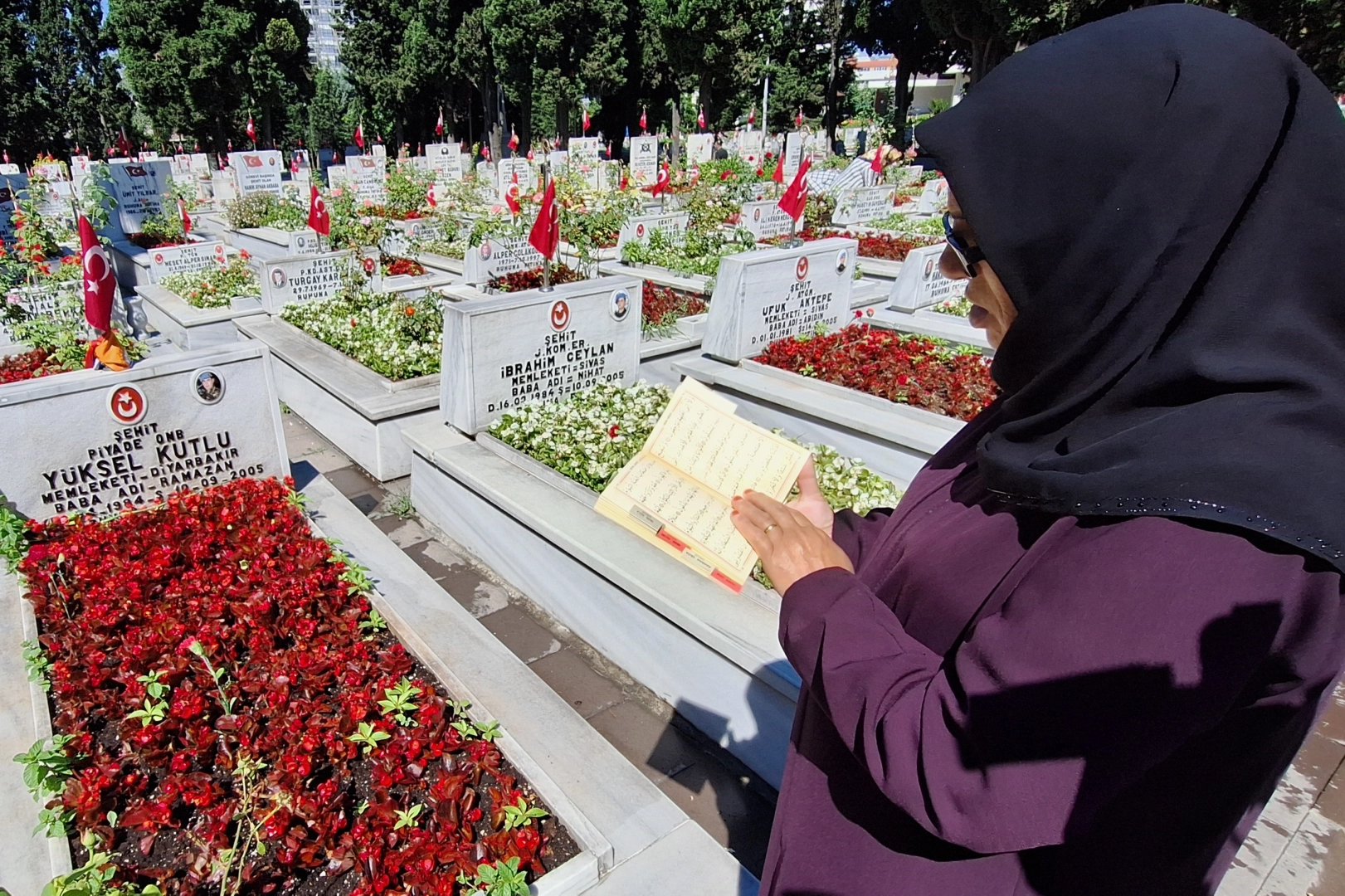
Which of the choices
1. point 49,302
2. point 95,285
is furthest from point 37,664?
point 49,302

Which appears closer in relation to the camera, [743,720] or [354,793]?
[354,793]

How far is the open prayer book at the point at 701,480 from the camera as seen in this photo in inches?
70.1

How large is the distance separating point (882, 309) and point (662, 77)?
3085 centimetres

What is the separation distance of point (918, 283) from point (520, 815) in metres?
7.16

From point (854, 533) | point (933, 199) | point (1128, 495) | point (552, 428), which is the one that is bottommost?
point (552, 428)

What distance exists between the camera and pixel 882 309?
27.3 ft

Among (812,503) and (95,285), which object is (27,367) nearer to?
(95,285)

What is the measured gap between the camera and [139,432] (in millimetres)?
3816

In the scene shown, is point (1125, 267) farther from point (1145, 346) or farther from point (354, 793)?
Result: point (354, 793)

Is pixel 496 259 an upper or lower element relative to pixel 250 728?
upper

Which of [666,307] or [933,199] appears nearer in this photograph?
[666,307]

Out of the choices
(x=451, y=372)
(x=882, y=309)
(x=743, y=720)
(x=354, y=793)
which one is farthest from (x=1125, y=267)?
(x=882, y=309)

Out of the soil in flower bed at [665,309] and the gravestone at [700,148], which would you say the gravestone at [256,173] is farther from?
the soil in flower bed at [665,309]

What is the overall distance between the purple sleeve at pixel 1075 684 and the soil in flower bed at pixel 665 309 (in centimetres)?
667
